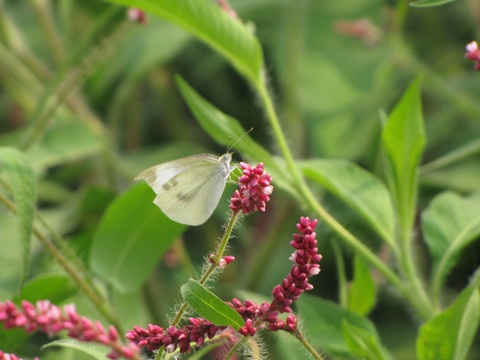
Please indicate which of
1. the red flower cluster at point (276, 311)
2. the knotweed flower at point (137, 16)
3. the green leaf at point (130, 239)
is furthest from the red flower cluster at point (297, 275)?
the knotweed flower at point (137, 16)

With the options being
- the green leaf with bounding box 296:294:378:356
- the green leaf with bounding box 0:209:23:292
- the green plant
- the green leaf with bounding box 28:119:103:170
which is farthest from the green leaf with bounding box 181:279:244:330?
the green leaf with bounding box 28:119:103:170

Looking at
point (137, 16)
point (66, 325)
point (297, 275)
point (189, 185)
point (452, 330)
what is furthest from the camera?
point (137, 16)

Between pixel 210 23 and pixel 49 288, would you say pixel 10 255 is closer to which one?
pixel 49 288

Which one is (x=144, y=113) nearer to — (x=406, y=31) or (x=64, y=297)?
(x=406, y=31)

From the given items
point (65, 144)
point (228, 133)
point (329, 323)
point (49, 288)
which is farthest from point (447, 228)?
point (65, 144)

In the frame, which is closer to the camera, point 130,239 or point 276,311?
point 276,311

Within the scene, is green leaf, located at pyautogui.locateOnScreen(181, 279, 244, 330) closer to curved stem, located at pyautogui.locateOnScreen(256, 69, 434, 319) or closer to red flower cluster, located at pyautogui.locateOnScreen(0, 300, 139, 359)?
red flower cluster, located at pyautogui.locateOnScreen(0, 300, 139, 359)

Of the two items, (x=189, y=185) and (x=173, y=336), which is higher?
(x=189, y=185)
